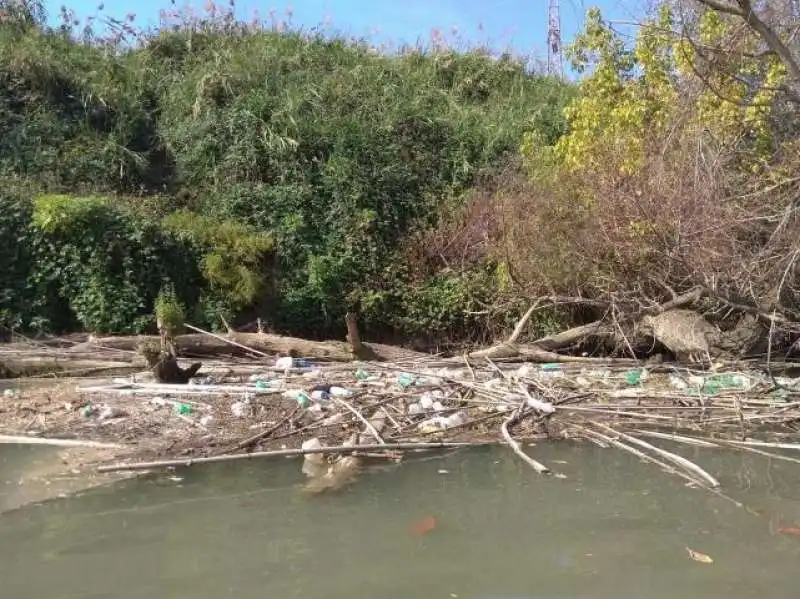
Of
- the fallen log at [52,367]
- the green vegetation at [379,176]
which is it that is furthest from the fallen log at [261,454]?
the green vegetation at [379,176]

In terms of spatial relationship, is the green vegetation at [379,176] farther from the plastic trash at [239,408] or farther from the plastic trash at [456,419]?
the plastic trash at [239,408]

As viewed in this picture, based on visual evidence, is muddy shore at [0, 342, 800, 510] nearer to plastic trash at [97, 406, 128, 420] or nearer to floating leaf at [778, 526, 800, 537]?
plastic trash at [97, 406, 128, 420]

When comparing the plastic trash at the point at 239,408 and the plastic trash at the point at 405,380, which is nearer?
the plastic trash at the point at 239,408

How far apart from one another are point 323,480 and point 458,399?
2.21 metres

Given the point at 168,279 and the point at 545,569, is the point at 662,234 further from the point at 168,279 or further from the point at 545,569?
the point at 168,279

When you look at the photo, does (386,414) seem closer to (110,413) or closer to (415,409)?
(415,409)

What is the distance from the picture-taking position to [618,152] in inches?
415

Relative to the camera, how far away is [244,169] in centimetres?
1479

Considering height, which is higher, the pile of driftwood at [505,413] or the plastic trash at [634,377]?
the plastic trash at [634,377]

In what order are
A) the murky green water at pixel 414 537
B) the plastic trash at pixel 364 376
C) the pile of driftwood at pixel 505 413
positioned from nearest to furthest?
the murky green water at pixel 414 537, the pile of driftwood at pixel 505 413, the plastic trash at pixel 364 376

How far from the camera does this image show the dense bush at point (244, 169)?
12.4m

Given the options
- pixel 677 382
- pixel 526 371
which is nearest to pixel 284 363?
pixel 526 371

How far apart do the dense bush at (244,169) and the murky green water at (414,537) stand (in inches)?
287

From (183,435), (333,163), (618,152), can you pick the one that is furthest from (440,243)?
(183,435)
